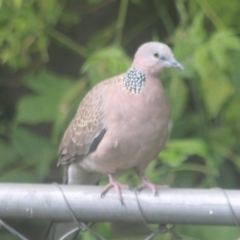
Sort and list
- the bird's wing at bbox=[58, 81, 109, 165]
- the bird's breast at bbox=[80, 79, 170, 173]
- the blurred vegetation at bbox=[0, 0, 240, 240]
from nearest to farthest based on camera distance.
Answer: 1. the bird's breast at bbox=[80, 79, 170, 173]
2. the bird's wing at bbox=[58, 81, 109, 165]
3. the blurred vegetation at bbox=[0, 0, 240, 240]

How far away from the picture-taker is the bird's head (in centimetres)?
163

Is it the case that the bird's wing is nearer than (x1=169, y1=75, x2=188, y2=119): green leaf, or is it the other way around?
the bird's wing

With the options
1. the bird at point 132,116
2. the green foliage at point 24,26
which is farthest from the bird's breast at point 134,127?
the green foliage at point 24,26

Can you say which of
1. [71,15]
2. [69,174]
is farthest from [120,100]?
[71,15]

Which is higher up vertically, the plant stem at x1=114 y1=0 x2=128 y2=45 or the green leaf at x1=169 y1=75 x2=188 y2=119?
the plant stem at x1=114 y1=0 x2=128 y2=45

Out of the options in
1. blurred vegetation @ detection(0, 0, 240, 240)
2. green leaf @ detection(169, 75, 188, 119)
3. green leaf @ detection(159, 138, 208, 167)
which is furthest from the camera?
green leaf @ detection(169, 75, 188, 119)

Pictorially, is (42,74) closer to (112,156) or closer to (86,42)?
(86,42)

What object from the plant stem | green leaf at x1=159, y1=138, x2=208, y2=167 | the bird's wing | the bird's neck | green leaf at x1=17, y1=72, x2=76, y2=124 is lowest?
green leaf at x1=159, y1=138, x2=208, y2=167

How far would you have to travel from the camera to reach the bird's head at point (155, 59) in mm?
1633

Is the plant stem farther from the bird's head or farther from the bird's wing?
the bird's head

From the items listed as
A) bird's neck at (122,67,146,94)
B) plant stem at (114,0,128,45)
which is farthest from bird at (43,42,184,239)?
plant stem at (114,0,128,45)

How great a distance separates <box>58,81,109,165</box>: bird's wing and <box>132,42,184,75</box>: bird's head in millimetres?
142

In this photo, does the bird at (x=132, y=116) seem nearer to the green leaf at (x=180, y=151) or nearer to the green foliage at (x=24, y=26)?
the green leaf at (x=180, y=151)

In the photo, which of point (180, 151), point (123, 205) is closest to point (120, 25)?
point (180, 151)
